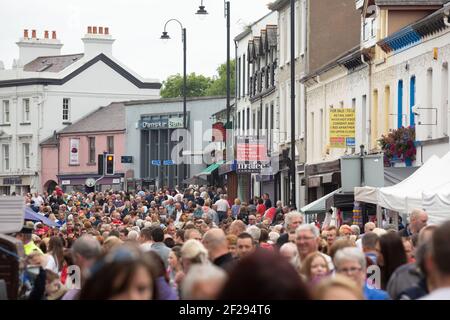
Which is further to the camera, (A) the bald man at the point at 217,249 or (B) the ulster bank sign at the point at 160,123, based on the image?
(B) the ulster bank sign at the point at 160,123

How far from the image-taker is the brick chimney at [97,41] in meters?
102

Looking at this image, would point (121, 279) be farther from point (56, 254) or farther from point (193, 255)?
point (56, 254)

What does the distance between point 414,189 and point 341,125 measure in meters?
15.4

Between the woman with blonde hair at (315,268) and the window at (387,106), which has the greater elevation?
the window at (387,106)

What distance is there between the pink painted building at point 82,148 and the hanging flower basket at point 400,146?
5514cm

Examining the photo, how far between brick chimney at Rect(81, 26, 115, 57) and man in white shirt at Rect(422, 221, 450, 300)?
9485 centimetres

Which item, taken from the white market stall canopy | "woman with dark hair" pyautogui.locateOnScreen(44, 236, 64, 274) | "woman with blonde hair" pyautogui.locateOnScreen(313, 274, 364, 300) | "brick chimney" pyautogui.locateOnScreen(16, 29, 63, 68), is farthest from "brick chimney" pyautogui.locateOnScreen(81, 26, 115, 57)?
"woman with blonde hair" pyautogui.locateOnScreen(313, 274, 364, 300)

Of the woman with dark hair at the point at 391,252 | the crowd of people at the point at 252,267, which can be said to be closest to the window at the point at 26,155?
the crowd of people at the point at 252,267

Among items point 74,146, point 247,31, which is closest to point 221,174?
point 247,31

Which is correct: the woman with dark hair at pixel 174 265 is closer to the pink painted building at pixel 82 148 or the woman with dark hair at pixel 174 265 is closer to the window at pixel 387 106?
the window at pixel 387 106

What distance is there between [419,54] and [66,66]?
2578 inches

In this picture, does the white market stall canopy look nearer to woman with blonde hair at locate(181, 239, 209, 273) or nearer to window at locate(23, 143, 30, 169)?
woman with blonde hair at locate(181, 239, 209, 273)

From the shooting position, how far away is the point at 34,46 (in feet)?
351
